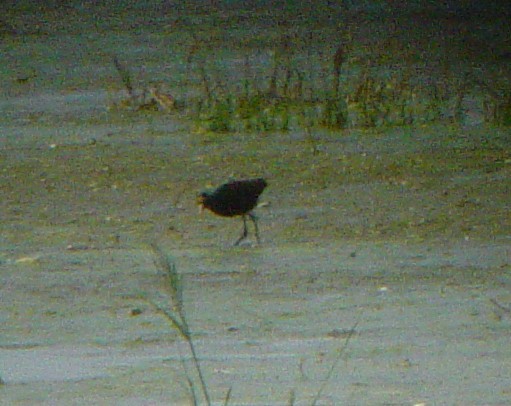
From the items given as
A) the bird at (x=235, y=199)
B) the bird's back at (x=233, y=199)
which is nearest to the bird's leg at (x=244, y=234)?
the bird at (x=235, y=199)

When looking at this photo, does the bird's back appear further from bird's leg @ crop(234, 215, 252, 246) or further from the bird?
bird's leg @ crop(234, 215, 252, 246)

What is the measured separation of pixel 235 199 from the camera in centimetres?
945

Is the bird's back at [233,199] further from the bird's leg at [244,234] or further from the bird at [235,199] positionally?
the bird's leg at [244,234]

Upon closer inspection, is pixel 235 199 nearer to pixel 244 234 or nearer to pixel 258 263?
pixel 244 234

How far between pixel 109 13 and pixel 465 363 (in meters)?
18.6

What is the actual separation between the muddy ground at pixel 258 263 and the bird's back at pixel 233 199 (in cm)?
20

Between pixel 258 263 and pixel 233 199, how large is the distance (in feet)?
2.55

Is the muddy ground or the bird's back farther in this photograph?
the bird's back

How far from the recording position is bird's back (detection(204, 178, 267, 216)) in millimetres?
9461

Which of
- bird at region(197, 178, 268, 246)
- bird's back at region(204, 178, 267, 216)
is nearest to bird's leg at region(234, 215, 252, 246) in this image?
bird at region(197, 178, 268, 246)

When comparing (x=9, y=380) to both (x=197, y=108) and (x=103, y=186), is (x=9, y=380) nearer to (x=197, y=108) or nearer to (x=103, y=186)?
(x=103, y=186)

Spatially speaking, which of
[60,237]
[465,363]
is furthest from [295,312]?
[60,237]

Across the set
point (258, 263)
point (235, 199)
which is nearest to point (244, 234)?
point (235, 199)

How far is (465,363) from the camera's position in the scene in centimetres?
618
